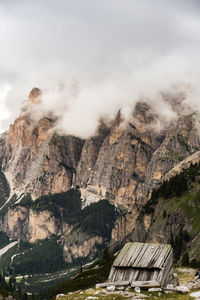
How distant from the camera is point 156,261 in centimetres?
3938

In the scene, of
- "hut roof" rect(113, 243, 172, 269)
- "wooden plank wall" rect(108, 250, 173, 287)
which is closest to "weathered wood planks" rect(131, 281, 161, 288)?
"wooden plank wall" rect(108, 250, 173, 287)

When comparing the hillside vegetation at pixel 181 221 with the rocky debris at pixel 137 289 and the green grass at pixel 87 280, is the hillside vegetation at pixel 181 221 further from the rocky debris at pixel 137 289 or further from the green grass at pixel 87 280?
the rocky debris at pixel 137 289

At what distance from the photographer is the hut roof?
129 feet

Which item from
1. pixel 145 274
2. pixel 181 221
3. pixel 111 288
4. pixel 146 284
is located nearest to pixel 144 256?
pixel 145 274

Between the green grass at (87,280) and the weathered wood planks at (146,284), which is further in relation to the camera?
the green grass at (87,280)

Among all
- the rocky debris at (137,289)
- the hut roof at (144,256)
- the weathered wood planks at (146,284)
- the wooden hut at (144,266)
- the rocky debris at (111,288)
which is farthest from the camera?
the hut roof at (144,256)

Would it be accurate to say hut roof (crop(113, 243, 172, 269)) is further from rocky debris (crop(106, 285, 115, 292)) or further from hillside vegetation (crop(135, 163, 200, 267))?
hillside vegetation (crop(135, 163, 200, 267))

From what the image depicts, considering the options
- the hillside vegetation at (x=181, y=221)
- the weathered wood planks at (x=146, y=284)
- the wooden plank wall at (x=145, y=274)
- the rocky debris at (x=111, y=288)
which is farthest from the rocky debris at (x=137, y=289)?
the hillside vegetation at (x=181, y=221)

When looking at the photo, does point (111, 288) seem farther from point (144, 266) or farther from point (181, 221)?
point (181, 221)

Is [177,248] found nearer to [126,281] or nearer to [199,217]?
[199,217]

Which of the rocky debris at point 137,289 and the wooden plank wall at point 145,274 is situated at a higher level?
the wooden plank wall at point 145,274

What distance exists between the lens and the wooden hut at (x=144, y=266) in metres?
38.2

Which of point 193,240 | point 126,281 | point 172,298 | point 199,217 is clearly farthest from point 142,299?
point 199,217

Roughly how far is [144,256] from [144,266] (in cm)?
188
